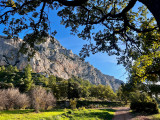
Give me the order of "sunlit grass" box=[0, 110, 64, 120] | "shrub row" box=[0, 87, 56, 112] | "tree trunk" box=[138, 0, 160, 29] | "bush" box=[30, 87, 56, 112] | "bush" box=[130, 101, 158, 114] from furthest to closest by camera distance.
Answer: "bush" box=[30, 87, 56, 112], "shrub row" box=[0, 87, 56, 112], "bush" box=[130, 101, 158, 114], "sunlit grass" box=[0, 110, 64, 120], "tree trunk" box=[138, 0, 160, 29]

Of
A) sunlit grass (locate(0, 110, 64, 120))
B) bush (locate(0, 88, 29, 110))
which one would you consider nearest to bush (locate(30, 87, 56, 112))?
bush (locate(0, 88, 29, 110))

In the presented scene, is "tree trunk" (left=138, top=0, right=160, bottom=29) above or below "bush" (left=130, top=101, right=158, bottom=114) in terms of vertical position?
above

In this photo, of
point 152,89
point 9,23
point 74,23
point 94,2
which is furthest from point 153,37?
point 152,89

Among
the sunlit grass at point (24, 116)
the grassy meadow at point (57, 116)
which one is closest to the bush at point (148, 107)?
the grassy meadow at point (57, 116)

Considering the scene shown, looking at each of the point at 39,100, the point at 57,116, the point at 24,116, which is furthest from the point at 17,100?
the point at 57,116

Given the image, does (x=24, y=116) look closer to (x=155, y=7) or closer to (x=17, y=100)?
(x=17, y=100)

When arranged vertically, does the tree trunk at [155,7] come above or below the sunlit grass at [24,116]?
above

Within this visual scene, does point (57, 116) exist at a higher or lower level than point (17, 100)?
higher

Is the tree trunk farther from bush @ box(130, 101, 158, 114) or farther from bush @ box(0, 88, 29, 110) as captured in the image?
bush @ box(0, 88, 29, 110)

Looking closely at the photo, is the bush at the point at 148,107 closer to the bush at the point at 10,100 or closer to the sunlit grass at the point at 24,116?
the sunlit grass at the point at 24,116

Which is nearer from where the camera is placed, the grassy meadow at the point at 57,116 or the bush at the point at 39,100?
the grassy meadow at the point at 57,116

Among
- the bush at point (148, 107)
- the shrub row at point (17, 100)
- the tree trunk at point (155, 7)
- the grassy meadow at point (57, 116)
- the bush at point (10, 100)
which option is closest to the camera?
the tree trunk at point (155, 7)

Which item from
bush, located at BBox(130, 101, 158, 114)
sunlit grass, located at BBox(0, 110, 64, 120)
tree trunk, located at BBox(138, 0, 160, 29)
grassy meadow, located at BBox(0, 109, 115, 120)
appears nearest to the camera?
tree trunk, located at BBox(138, 0, 160, 29)

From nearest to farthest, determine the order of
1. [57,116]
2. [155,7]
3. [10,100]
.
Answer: [155,7] < [57,116] < [10,100]
